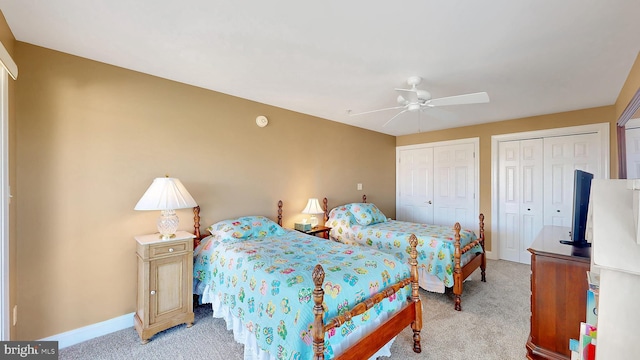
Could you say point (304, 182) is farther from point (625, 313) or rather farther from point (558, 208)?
point (558, 208)

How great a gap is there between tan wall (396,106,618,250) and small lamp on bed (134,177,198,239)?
455cm

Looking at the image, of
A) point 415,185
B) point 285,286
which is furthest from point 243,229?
point 415,185

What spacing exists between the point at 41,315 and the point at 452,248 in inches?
152

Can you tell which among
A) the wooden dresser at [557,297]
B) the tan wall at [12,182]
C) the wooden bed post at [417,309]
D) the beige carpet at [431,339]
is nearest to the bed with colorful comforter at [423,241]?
the beige carpet at [431,339]

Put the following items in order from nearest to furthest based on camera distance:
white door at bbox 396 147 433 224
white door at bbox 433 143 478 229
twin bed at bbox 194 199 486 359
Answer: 1. twin bed at bbox 194 199 486 359
2. white door at bbox 433 143 478 229
3. white door at bbox 396 147 433 224

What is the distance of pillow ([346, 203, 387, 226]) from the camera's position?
13.0 feet

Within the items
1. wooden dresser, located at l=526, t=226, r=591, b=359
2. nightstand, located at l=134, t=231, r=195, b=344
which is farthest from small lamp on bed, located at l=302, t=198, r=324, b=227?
wooden dresser, located at l=526, t=226, r=591, b=359

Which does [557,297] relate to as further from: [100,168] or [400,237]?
[100,168]

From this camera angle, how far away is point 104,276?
2.33 metres

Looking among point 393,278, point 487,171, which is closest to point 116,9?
point 393,278

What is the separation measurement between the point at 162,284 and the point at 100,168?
1201 millimetres

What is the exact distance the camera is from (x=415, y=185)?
17.5 ft

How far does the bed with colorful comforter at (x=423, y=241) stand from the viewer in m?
2.85

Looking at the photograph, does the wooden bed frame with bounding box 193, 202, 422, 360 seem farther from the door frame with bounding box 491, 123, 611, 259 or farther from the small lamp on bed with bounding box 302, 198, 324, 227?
the door frame with bounding box 491, 123, 611, 259
